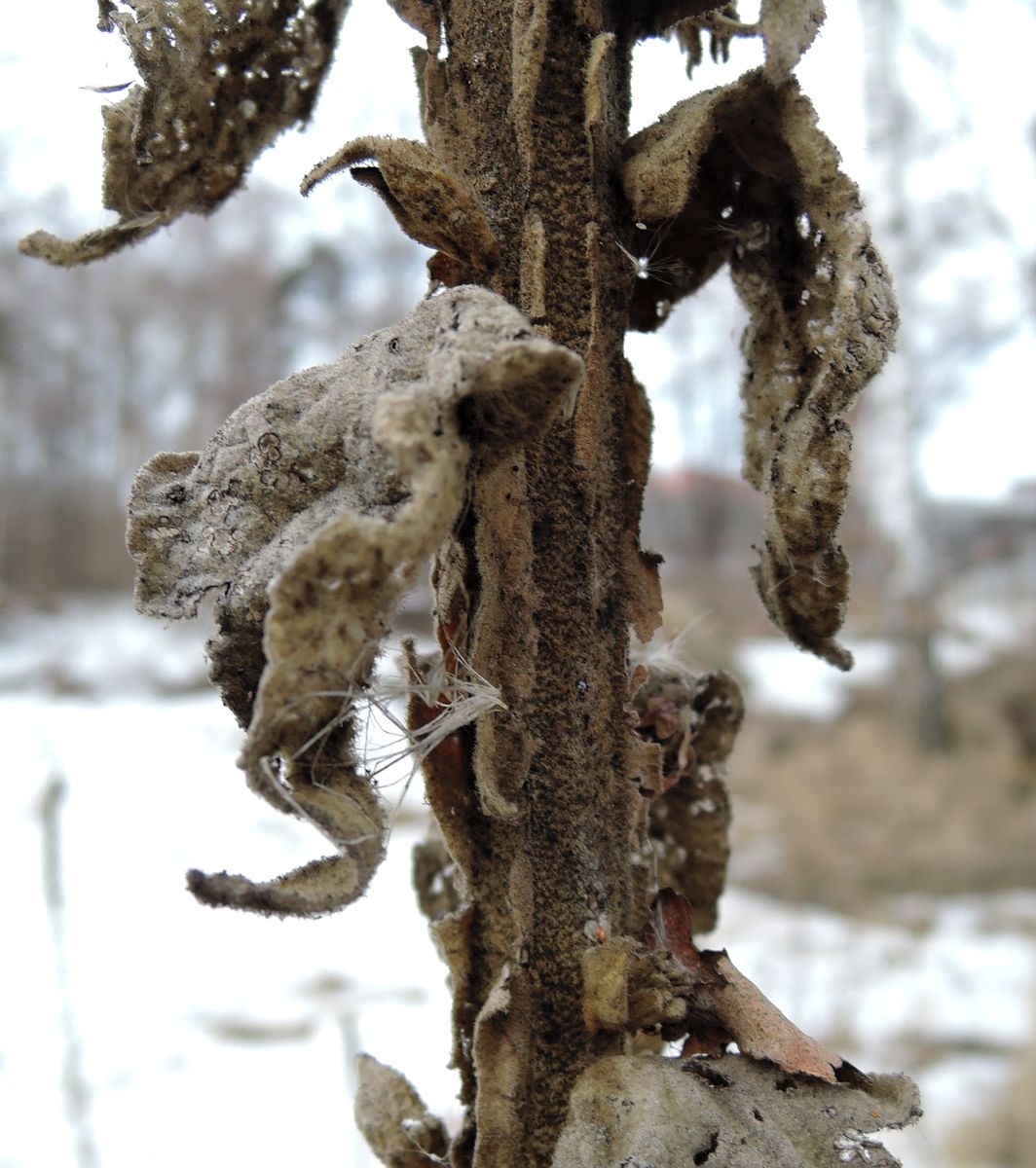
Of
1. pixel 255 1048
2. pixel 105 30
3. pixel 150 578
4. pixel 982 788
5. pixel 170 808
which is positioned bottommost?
pixel 150 578

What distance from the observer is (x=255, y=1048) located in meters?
3.88

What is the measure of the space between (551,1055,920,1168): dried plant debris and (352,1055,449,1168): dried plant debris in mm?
156

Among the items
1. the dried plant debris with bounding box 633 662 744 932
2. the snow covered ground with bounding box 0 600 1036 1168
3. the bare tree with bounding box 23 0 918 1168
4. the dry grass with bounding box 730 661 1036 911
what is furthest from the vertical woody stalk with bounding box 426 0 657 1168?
the dry grass with bounding box 730 661 1036 911

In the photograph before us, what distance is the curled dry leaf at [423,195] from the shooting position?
51 centimetres

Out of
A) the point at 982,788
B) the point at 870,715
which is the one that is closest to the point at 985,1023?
the point at 982,788

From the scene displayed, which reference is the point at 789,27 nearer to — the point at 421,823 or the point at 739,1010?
the point at 739,1010

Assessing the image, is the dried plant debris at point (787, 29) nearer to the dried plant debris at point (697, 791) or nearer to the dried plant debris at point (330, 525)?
the dried plant debris at point (330, 525)

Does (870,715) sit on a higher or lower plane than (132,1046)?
higher

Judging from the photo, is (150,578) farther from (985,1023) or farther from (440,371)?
(985,1023)

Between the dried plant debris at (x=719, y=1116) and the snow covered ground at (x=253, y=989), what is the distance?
2.21 metres

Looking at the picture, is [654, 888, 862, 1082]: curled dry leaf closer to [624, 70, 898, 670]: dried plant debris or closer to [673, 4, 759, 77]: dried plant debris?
[624, 70, 898, 670]: dried plant debris

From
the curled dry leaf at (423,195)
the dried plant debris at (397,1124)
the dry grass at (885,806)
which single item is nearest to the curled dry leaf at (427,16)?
the curled dry leaf at (423,195)

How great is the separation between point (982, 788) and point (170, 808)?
5.24 m

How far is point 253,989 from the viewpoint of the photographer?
437 centimetres
